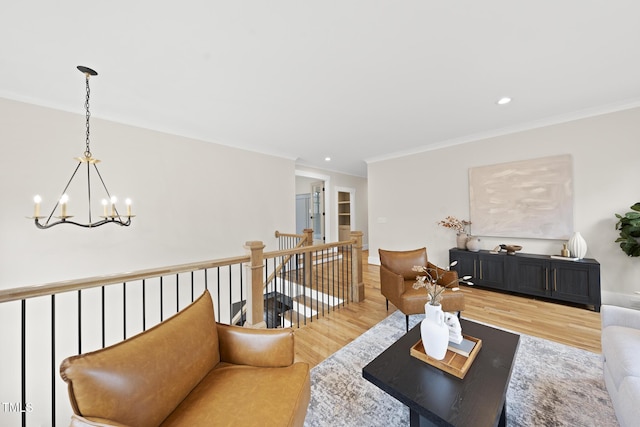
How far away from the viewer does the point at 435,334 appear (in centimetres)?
132

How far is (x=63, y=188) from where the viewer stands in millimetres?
2596

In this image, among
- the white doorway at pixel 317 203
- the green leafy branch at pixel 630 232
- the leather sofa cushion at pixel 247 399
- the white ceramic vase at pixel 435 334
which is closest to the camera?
the leather sofa cushion at pixel 247 399

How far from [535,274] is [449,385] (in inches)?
119

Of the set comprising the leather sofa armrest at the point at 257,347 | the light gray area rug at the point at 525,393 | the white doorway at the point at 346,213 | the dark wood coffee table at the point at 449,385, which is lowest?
the light gray area rug at the point at 525,393

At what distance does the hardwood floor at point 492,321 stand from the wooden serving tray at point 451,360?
37.0 inches

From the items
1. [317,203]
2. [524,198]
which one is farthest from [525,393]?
[317,203]

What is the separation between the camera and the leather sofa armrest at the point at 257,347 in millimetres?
1278

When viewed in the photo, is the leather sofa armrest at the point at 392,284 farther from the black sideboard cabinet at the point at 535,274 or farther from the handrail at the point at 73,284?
the handrail at the point at 73,284

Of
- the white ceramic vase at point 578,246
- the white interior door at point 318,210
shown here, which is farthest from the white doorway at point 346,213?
the white ceramic vase at point 578,246

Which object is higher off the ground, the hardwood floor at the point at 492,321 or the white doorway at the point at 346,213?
the white doorway at the point at 346,213

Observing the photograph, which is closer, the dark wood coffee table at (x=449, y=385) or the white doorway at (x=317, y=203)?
the dark wood coffee table at (x=449, y=385)

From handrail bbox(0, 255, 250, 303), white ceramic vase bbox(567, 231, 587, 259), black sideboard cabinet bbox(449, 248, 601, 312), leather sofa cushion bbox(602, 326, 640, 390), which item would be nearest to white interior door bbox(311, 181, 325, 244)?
black sideboard cabinet bbox(449, 248, 601, 312)

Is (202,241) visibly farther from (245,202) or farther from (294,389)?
(294,389)

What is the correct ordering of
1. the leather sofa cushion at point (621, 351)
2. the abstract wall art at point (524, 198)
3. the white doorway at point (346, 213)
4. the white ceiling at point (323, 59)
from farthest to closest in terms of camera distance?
the white doorway at point (346, 213)
the abstract wall art at point (524, 198)
the white ceiling at point (323, 59)
the leather sofa cushion at point (621, 351)
